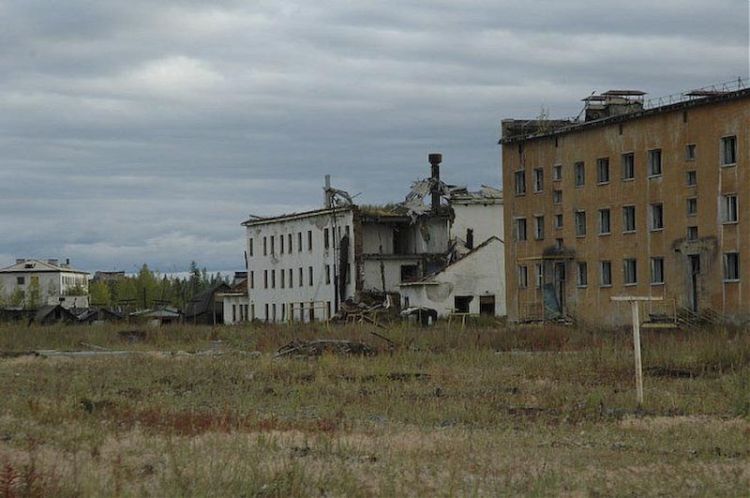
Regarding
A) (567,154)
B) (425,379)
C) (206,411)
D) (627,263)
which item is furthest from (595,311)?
(206,411)

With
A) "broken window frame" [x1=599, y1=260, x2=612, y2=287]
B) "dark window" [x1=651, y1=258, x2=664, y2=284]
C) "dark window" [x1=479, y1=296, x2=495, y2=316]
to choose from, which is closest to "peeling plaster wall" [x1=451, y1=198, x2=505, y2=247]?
"dark window" [x1=479, y1=296, x2=495, y2=316]

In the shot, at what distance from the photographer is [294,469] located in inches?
541

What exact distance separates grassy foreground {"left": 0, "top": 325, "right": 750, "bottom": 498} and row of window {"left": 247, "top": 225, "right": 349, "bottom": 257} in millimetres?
50499

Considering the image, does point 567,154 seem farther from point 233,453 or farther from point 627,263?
point 233,453

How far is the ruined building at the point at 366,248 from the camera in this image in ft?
284

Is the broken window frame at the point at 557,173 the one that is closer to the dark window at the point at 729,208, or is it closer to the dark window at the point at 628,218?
the dark window at the point at 628,218

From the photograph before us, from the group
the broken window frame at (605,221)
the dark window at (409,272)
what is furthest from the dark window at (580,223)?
the dark window at (409,272)

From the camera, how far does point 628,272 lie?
5969 centimetres

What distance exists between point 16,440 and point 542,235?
50.1 m

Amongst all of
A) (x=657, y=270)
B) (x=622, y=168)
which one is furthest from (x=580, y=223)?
(x=657, y=270)

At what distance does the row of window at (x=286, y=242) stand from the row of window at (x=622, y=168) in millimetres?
22725

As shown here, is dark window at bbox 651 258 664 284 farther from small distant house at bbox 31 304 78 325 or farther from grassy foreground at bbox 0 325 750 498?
small distant house at bbox 31 304 78 325

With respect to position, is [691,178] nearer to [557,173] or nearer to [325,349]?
[557,173]

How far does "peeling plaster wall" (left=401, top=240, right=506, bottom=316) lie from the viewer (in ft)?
262
